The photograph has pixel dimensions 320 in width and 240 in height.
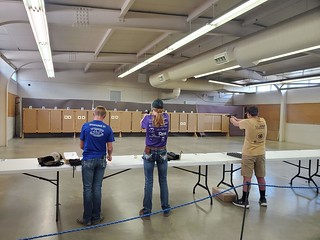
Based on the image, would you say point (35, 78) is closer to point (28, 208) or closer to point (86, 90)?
point (86, 90)

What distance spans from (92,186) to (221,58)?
5.01 metres

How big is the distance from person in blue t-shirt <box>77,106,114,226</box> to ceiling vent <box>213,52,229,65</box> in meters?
4.44

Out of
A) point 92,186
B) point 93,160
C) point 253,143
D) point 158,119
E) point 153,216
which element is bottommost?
point 153,216

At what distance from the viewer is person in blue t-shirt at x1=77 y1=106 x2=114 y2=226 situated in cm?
294

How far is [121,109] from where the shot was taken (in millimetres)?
13875

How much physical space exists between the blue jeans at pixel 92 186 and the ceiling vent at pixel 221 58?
469cm

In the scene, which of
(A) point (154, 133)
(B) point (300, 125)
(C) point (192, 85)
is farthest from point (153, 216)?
(B) point (300, 125)

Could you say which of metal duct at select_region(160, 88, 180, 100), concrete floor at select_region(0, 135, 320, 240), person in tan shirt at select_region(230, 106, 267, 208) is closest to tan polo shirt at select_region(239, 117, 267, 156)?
person in tan shirt at select_region(230, 106, 267, 208)

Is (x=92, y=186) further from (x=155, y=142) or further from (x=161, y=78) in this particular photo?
→ (x=161, y=78)

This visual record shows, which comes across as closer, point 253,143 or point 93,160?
point 93,160

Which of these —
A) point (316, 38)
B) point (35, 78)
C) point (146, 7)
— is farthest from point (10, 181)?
point (35, 78)

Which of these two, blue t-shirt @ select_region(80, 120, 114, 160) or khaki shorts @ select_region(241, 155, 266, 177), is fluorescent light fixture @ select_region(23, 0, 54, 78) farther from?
khaki shorts @ select_region(241, 155, 266, 177)

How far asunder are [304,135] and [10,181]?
12.5 meters

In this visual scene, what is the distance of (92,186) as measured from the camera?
3.02 metres
